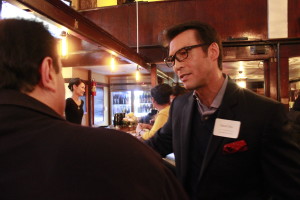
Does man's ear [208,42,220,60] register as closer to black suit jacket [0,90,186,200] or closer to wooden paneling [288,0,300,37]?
black suit jacket [0,90,186,200]

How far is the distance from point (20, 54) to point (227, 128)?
2.74 feet

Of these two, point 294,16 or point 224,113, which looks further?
point 294,16

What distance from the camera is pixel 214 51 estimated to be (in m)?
1.28

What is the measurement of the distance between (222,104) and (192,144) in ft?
0.80

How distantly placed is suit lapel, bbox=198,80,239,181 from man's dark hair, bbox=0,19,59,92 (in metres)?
0.76

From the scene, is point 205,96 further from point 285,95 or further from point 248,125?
point 285,95

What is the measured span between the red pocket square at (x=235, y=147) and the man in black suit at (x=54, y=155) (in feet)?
1.67

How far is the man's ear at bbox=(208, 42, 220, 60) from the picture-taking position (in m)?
1.27

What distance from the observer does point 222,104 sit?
3.61 ft

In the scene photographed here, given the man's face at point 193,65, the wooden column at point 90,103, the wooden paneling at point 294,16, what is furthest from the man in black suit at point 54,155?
the wooden column at point 90,103

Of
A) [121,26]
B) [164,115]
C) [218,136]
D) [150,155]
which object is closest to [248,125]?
[218,136]

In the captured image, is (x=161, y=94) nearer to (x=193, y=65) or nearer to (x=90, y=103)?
(x=193, y=65)

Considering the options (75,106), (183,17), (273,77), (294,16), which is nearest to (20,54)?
(75,106)

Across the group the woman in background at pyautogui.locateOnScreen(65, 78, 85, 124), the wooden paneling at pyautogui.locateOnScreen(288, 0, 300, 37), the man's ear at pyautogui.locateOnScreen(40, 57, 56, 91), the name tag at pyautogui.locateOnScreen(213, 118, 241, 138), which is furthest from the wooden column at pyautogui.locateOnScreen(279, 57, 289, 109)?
the man's ear at pyautogui.locateOnScreen(40, 57, 56, 91)
